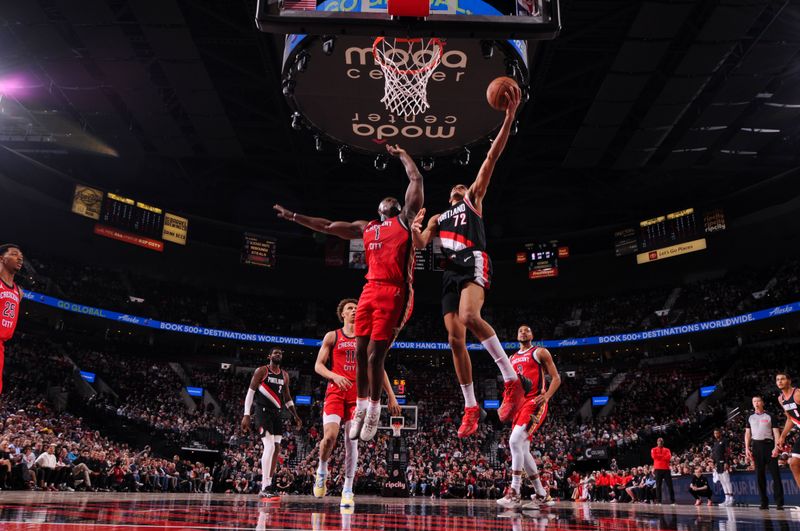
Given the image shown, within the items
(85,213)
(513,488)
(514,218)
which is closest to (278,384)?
(513,488)

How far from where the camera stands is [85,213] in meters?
26.3

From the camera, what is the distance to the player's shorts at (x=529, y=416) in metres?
7.45

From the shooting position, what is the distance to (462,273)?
19.0 ft

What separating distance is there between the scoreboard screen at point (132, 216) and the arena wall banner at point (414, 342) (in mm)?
4105

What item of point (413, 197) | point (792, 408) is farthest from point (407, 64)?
point (792, 408)

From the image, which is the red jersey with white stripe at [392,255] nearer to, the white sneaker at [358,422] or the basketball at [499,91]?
the white sneaker at [358,422]

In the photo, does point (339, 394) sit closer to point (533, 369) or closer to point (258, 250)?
point (533, 369)

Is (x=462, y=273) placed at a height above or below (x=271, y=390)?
above

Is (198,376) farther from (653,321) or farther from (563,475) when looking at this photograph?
(653,321)

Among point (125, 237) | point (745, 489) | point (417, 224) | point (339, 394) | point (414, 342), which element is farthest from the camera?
point (414, 342)

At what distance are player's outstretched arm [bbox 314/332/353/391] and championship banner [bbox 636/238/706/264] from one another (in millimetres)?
23928

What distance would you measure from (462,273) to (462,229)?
1.49ft

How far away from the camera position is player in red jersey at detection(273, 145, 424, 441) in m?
5.30

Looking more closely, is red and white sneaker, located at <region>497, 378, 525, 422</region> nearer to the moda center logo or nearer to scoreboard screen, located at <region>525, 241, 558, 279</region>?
the moda center logo
